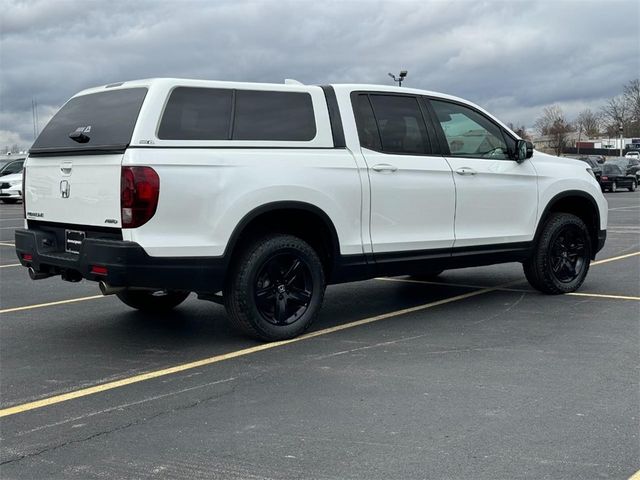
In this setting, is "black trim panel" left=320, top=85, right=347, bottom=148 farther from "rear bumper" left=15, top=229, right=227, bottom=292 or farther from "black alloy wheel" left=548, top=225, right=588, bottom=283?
"black alloy wheel" left=548, top=225, right=588, bottom=283

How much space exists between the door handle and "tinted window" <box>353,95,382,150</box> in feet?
0.54

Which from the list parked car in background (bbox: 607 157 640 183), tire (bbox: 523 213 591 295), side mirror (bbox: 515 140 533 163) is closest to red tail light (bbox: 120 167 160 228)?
side mirror (bbox: 515 140 533 163)

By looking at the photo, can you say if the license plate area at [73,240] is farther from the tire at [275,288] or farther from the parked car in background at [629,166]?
the parked car in background at [629,166]

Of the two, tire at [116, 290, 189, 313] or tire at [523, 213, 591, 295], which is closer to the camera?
tire at [116, 290, 189, 313]

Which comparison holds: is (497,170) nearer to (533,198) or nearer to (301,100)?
(533,198)

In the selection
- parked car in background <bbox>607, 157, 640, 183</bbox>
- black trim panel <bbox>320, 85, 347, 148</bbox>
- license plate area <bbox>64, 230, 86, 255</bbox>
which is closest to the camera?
license plate area <bbox>64, 230, 86, 255</bbox>

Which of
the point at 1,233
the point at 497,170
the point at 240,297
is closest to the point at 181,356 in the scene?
the point at 240,297

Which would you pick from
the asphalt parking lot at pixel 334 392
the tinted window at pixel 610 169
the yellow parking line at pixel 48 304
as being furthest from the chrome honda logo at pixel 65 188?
the tinted window at pixel 610 169

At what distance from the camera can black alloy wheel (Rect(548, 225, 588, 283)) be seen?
Result: 796 centimetres

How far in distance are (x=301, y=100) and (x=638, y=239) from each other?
33.6 ft

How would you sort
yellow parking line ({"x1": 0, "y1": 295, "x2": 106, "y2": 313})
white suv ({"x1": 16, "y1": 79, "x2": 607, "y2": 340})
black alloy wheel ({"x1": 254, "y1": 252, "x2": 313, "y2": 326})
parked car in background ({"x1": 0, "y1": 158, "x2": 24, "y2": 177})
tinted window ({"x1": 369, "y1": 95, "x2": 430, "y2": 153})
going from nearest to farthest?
white suv ({"x1": 16, "y1": 79, "x2": 607, "y2": 340}) < black alloy wheel ({"x1": 254, "y1": 252, "x2": 313, "y2": 326}) < tinted window ({"x1": 369, "y1": 95, "x2": 430, "y2": 153}) < yellow parking line ({"x1": 0, "y1": 295, "x2": 106, "y2": 313}) < parked car in background ({"x1": 0, "y1": 158, "x2": 24, "y2": 177})

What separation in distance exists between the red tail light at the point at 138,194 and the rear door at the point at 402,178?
6.26 feet

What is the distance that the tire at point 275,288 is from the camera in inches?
224

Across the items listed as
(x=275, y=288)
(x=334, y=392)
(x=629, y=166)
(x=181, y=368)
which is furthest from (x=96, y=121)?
(x=629, y=166)
